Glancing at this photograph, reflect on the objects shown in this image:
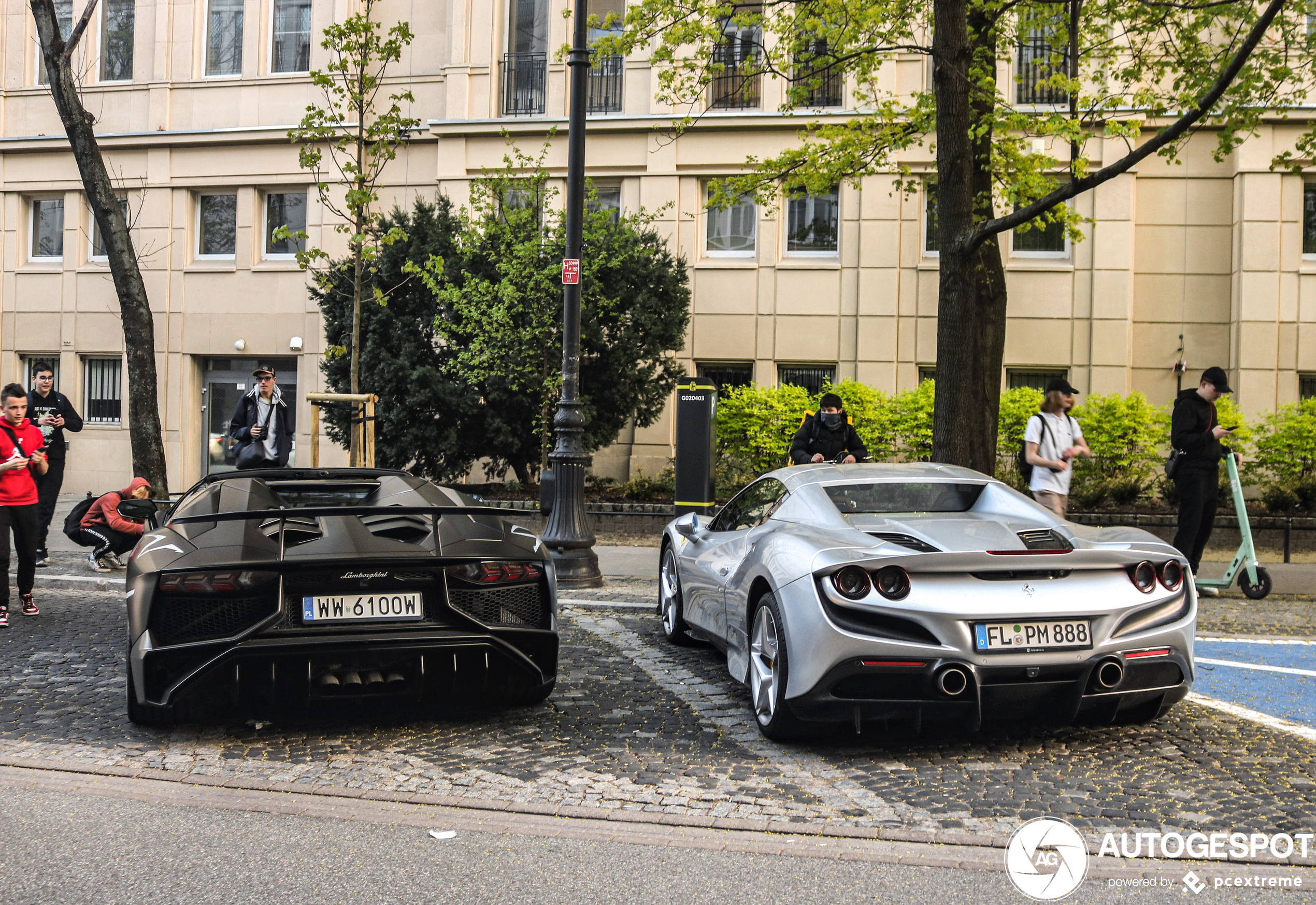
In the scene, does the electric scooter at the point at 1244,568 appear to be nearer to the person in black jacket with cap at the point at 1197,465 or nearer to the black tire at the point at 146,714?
the person in black jacket with cap at the point at 1197,465

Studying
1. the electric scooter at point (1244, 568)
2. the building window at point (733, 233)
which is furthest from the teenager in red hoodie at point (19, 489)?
the building window at point (733, 233)

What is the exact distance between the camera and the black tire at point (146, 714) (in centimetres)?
509

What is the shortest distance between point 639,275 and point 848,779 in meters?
12.0

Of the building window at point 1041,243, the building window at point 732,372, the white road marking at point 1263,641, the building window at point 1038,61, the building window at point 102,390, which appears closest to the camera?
the white road marking at point 1263,641

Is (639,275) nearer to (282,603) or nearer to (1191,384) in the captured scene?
(1191,384)

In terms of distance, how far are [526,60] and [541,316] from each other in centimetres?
697

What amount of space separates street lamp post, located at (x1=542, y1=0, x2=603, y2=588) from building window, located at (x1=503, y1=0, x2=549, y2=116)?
935cm

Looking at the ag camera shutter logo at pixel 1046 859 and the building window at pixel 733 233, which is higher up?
the building window at pixel 733 233

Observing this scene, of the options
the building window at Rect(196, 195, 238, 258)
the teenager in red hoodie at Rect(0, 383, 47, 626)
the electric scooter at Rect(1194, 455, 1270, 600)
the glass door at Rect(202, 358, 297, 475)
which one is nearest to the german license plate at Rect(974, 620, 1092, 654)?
the electric scooter at Rect(1194, 455, 1270, 600)

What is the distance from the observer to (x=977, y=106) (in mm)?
12578

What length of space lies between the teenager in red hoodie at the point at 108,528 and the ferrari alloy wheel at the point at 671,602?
5363 mm

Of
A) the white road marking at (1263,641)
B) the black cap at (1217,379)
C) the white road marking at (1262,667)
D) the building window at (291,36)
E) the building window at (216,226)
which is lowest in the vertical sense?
the white road marking at (1263,641)

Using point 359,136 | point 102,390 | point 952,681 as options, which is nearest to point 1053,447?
point 952,681

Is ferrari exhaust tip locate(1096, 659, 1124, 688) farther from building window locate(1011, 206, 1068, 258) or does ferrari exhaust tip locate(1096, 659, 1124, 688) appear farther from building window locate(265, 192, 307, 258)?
building window locate(265, 192, 307, 258)
